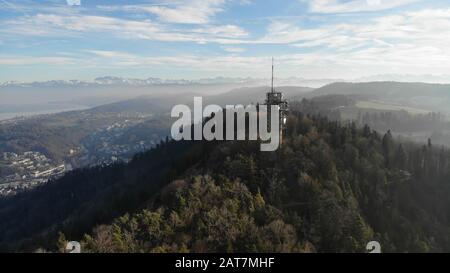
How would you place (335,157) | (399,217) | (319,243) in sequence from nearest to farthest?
(319,243) → (399,217) → (335,157)

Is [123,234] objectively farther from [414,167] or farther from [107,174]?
[107,174]

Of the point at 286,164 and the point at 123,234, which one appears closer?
the point at 123,234

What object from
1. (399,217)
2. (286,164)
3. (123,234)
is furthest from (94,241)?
(399,217)
